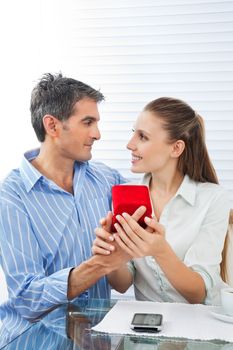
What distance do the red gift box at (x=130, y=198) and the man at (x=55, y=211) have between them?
0.68 ft

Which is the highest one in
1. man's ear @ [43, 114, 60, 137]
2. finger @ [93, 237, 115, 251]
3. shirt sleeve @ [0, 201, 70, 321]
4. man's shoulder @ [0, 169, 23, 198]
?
man's ear @ [43, 114, 60, 137]

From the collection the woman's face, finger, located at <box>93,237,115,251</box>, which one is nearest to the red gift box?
finger, located at <box>93,237,115,251</box>

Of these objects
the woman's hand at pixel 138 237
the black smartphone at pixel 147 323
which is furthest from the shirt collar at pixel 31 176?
the black smartphone at pixel 147 323

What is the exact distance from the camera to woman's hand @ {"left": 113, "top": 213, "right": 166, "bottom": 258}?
138cm

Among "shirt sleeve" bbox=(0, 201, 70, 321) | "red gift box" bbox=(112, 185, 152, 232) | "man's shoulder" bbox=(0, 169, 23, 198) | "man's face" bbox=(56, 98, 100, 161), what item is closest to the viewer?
"red gift box" bbox=(112, 185, 152, 232)

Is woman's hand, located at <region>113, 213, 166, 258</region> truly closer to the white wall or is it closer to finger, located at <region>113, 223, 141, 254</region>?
finger, located at <region>113, 223, 141, 254</region>

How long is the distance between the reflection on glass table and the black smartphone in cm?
2

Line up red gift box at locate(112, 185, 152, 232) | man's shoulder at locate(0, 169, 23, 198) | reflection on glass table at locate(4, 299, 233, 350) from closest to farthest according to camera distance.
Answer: reflection on glass table at locate(4, 299, 233, 350) → red gift box at locate(112, 185, 152, 232) → man's shoulder at locate(0, 169, 23, 198)

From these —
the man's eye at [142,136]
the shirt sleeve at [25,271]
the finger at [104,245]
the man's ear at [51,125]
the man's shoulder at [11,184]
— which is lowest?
the shirt sleeve at [25,271]

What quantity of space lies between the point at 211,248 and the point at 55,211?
1.83 ft

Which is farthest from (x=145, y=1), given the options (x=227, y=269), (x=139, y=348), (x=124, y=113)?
(x=139, y=348)

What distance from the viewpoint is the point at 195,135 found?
74.2 inches

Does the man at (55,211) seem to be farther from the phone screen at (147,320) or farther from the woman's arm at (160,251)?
the phone screen at (147,320)

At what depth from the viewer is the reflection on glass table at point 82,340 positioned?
3.82 ft
